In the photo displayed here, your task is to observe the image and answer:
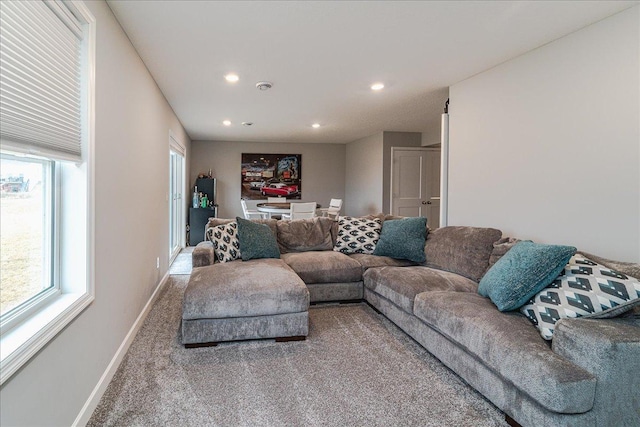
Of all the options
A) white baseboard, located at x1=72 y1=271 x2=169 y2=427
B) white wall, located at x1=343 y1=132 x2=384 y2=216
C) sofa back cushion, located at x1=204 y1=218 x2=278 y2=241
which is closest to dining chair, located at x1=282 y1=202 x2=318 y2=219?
white wall, located at x1=343 y1=132 x2=384 y2=216

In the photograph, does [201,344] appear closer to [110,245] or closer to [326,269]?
[110,245]

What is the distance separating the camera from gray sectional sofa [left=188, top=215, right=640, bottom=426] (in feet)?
5.22

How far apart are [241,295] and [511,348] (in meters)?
1.78

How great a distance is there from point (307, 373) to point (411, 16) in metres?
2.41

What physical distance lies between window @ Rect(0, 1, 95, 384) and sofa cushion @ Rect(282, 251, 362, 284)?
206 centimetres

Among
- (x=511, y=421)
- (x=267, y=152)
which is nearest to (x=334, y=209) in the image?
(x=267, y=152)

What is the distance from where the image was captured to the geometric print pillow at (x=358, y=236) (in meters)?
4.23

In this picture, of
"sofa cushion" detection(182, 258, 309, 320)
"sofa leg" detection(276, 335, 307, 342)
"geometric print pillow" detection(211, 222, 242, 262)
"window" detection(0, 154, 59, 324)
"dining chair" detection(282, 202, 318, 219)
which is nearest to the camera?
"window" detection(0, 154, 59, 324)

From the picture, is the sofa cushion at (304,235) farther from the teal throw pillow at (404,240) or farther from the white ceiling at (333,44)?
the white ceiling at (333,44)

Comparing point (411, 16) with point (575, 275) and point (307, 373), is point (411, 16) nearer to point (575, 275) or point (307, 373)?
point (575, 275)

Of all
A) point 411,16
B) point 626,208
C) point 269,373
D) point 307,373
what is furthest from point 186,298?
point 626,208

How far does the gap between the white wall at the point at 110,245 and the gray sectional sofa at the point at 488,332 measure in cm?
60

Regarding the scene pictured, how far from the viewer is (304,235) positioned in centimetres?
436

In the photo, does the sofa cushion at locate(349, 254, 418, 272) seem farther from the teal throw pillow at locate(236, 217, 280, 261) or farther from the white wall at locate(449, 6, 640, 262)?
the teal throw pillow at locate(236, 217, 280, 261)
